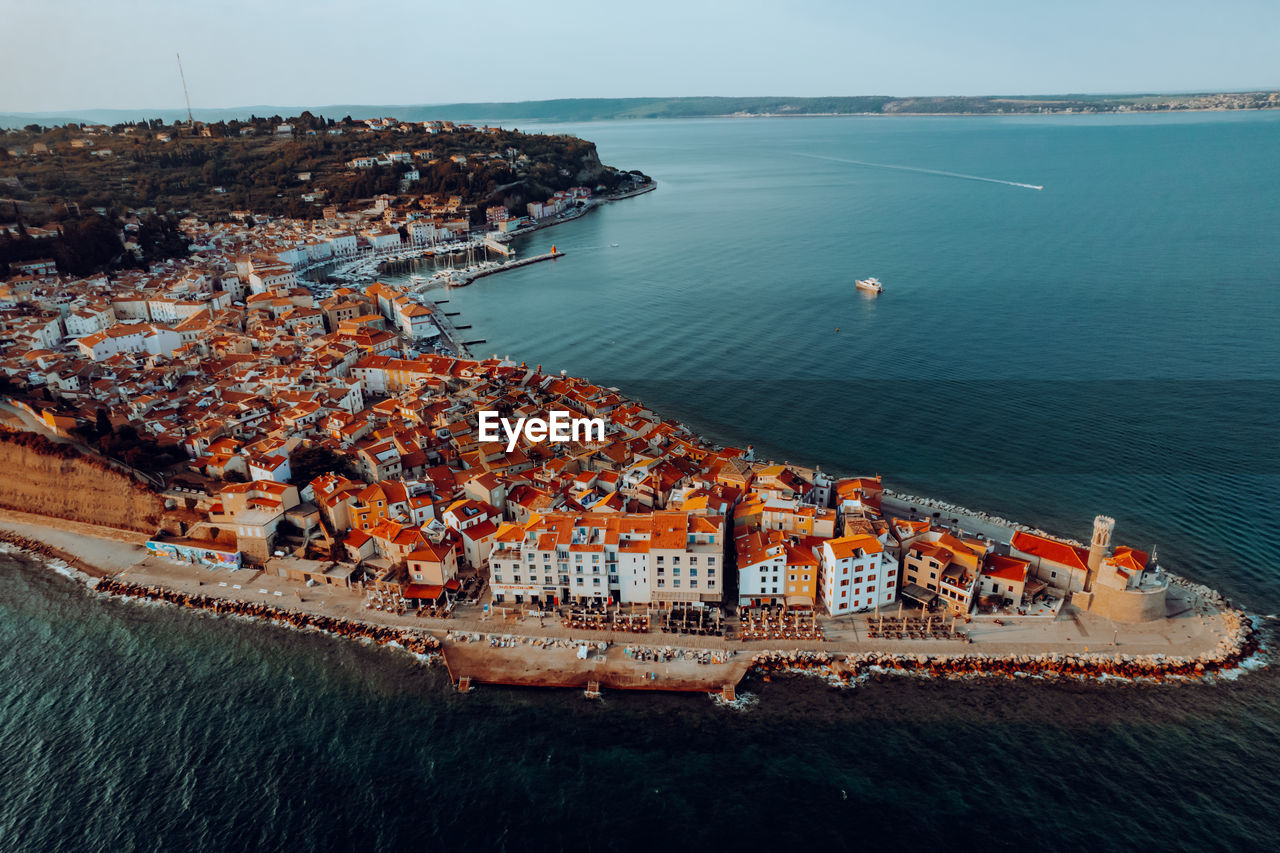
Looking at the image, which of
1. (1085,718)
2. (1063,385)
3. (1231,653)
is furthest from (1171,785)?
(1063,385)

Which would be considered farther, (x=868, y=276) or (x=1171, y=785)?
(x=868, y=276)

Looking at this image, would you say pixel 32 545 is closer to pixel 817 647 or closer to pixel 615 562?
pixel 615 562

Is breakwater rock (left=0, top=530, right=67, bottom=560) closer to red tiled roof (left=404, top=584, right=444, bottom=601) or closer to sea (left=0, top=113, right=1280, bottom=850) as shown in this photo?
sea (left=0, top=113, right=1280, bottom=850)

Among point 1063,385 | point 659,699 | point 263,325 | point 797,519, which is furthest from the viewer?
point 263,325

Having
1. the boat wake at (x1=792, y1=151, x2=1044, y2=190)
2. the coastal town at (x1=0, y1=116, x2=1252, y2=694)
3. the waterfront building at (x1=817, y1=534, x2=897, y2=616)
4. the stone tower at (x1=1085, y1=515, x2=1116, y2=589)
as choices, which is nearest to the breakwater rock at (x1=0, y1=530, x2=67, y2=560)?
the coastal town at (x1=0, y1=116, x2=1252, y2=694)

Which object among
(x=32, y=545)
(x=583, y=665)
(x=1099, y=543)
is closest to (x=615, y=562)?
(x=583, y=665)

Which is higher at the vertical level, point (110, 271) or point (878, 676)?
point (110, 271)

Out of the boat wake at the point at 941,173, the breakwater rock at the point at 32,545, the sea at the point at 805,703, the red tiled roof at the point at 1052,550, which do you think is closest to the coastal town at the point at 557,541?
the red tiled roof at the point at 1052,550

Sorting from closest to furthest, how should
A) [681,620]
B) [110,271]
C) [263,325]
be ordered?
1. [681,620]
2. [263,325]
3. [110,271]

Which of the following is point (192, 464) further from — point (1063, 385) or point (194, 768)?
point (1063, 385)
